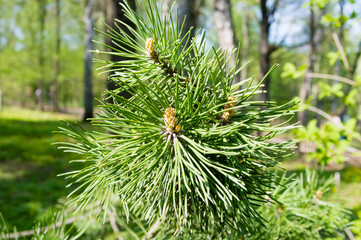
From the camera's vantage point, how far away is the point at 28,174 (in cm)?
581

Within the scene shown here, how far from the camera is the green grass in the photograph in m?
4.05

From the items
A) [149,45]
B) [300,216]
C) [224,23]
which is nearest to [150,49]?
[149,45]

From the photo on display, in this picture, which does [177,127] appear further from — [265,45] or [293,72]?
[265,45]

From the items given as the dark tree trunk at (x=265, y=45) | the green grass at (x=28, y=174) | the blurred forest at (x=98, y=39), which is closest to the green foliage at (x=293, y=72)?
the blurred forest at (x=98, y=39)

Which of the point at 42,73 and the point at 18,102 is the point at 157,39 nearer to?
the point at 42,73

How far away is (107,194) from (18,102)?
3911 cm

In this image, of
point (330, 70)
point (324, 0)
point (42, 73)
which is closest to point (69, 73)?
point (42, 73)

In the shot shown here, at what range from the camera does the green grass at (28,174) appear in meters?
4.05

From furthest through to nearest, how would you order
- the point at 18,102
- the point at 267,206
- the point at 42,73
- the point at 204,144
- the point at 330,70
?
the point at 18,102 → the point at 330,70 → the point at 42,73 → the point at 267,206 → the point at 204,144

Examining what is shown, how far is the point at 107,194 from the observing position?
69cm

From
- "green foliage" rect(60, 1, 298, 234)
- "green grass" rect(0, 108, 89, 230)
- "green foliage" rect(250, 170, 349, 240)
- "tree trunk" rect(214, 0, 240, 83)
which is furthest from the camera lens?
"tree trunk" rect(214, 0, 240, 83)

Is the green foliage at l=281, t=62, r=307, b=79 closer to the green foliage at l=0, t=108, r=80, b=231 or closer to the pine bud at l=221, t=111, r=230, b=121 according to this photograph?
the pine bud at l=221, t=111, r=230, b=121

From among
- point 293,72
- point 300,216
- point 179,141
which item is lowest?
point 300,216

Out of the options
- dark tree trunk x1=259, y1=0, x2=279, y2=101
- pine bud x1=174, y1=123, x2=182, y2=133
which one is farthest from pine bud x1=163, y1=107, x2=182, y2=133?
dark tree trunk x1=259, y1=0, x2=279, y2=101
